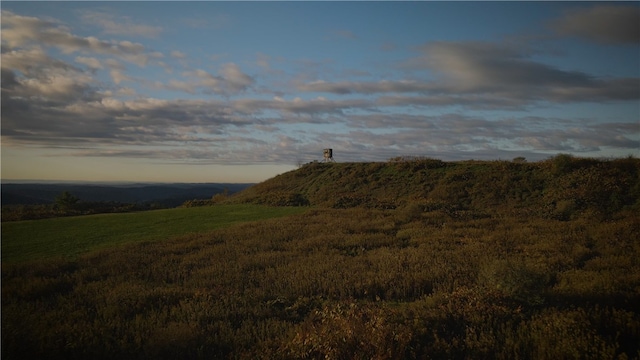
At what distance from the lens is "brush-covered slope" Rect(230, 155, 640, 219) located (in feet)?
79.0

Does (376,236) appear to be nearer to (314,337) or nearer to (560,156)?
(314,337)

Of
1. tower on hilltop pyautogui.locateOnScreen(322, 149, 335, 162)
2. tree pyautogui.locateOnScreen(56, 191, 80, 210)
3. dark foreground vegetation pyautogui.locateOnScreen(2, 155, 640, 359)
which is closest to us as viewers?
dark foreground vegetation pyautogui.locateOnScreen(2, 155, 640, 359)

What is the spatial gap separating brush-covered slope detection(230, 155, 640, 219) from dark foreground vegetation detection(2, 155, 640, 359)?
18.3 ft

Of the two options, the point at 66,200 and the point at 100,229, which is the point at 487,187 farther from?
the point at 66,200

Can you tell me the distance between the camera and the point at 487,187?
3028 centimetres

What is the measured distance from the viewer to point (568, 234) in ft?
51.2

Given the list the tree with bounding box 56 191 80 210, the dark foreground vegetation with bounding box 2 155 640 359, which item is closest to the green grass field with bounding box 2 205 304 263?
the dark foreground vegetation with bounding box 2 155 640 359

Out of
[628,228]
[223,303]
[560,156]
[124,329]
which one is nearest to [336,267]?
[223,303]

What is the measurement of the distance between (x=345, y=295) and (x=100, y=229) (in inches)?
607

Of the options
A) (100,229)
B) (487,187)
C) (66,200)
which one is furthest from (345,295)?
(66,200)

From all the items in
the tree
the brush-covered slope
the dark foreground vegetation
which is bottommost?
the dark foreground vegetation

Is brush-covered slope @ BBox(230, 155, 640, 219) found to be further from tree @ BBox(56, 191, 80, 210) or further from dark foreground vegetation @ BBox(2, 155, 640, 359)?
→ tree @ BBox(56, 191, 80, 210)

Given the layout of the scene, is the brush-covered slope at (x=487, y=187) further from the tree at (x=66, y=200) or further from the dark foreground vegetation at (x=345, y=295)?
the tree at (x=66, y=200)

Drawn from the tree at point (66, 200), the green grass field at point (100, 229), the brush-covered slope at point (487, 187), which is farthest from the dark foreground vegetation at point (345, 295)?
the tree at point (66, 200)
